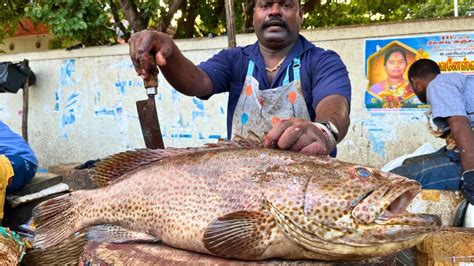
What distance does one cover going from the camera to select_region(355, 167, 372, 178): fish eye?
1748 millimetres

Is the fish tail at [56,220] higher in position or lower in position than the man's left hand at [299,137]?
lower

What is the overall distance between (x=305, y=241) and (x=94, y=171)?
982 millimetres

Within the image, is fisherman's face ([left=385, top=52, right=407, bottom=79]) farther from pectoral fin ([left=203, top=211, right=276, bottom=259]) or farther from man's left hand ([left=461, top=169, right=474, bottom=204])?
pectoral fin ([left=203, top=211, right=276, bottom=259])

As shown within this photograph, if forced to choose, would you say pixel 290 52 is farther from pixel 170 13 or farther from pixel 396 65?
pixel 170 13

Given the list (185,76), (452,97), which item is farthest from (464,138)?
(185,76)

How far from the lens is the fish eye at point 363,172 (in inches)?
68.8

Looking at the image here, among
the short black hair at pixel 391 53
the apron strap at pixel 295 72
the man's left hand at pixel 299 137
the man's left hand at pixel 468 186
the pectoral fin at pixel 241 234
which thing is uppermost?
the short black hair at pixel 391 53

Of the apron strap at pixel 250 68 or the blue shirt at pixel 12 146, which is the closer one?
the apron strap at pixel 250 68

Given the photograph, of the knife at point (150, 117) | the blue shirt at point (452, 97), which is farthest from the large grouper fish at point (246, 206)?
the blue shirt at point (452, 97)

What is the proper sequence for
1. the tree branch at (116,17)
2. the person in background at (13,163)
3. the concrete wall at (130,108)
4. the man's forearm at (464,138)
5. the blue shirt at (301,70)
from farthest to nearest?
the tree branch at (116,17)
the concrete wall at (130,108)
the person in background at (13,163)
the man's forearm at (464,138)
the blue shirt at (301,70)

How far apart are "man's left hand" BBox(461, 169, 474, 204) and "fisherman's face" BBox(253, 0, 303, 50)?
4.77 feet

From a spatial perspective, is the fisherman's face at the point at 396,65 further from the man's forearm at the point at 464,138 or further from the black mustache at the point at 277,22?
the black mustache at the point at 277,22

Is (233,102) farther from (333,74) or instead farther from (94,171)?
(94,171)

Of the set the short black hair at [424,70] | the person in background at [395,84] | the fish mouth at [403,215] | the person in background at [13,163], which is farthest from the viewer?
the person in background at [395,84]
